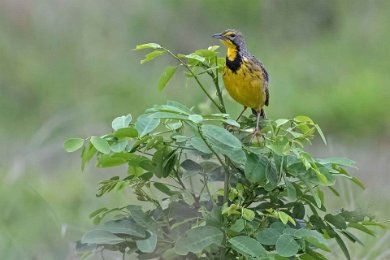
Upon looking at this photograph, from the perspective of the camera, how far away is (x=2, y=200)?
12.0ft

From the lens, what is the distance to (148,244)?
2.17m

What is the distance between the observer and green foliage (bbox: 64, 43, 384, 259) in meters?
2.14

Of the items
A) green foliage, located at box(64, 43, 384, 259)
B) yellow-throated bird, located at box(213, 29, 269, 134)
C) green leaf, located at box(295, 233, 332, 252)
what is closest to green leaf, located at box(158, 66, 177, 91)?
green foliage, located at box(64, 43, 384, 259)

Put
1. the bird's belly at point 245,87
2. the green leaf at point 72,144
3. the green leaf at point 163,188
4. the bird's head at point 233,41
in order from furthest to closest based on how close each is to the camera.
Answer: the bird's head at point 233,41 < the bird's belly at point 245,87 < the green leaf at point 163,188 < the green leaf at point 72,144

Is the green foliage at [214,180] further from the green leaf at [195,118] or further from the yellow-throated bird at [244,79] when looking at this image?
the yellow-throated bird at [244,79]

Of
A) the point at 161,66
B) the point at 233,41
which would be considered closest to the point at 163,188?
the point at 233,41

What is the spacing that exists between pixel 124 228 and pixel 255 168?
11.3 inches

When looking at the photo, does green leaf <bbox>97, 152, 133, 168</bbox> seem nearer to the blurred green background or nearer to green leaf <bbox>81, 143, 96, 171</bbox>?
green leaf <bbox>81, 143, 96, 171</bbox>

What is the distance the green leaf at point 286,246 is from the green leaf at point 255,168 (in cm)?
12

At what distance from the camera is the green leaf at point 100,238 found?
2.16m

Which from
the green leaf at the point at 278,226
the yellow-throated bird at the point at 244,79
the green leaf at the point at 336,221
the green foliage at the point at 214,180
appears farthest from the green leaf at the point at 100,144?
the yellow-throated bird at the point at 244,79

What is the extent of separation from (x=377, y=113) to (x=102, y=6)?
2062 mm

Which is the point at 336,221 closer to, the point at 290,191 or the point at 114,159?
the point at 290,191

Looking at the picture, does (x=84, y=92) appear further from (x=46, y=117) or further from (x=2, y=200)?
(x=2, y=200)
